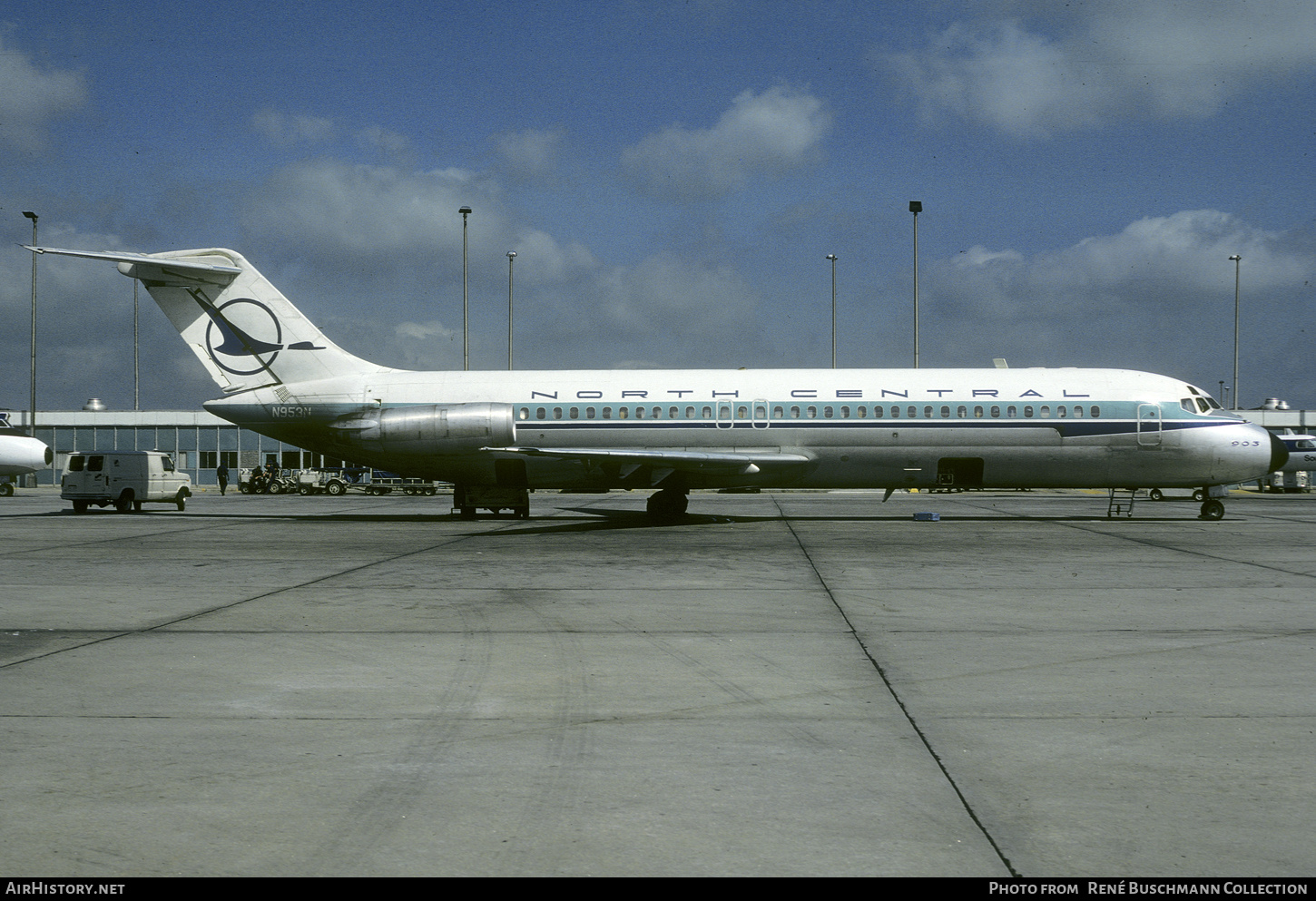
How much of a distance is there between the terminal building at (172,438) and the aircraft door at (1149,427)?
44.5 meters

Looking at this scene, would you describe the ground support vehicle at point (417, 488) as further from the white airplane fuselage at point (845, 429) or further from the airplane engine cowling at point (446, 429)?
the airplane engine cowling at point (446, 429)

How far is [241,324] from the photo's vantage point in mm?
24875

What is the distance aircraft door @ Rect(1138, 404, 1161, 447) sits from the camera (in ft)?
77.4

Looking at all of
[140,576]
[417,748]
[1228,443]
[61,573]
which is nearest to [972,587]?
[417,748]

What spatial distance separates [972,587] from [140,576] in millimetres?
10626

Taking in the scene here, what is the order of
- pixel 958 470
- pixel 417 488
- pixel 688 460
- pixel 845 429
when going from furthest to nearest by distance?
pixel 417 488, pixel 958 470, pixel 845 429, pixel 688 460

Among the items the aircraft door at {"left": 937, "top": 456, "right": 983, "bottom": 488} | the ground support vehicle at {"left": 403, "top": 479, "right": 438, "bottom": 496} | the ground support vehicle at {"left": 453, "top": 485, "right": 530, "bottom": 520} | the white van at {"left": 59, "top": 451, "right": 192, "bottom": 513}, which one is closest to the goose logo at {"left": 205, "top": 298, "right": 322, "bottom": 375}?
the ground support vehicle at {"left": 453, "top": 485, "right": 530, "bottom": 520}

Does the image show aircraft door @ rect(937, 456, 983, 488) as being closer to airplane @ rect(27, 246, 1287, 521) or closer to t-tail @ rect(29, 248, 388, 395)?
airplane @ rect(27, 246, 1287, 521)

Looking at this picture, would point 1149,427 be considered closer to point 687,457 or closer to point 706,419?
point 706,419

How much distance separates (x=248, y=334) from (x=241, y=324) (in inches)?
11.6

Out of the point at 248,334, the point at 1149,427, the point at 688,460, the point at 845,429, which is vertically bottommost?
the point at 688,460

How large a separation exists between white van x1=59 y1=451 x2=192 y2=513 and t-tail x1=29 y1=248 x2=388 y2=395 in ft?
23.6

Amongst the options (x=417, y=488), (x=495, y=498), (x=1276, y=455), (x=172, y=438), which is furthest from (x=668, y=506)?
(x=172, y=438)

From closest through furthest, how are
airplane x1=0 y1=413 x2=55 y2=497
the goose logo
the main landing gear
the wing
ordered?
the wing
the main landing gear
the goose logo
airplane x1=0 y1=413 x2=55 y2=497
